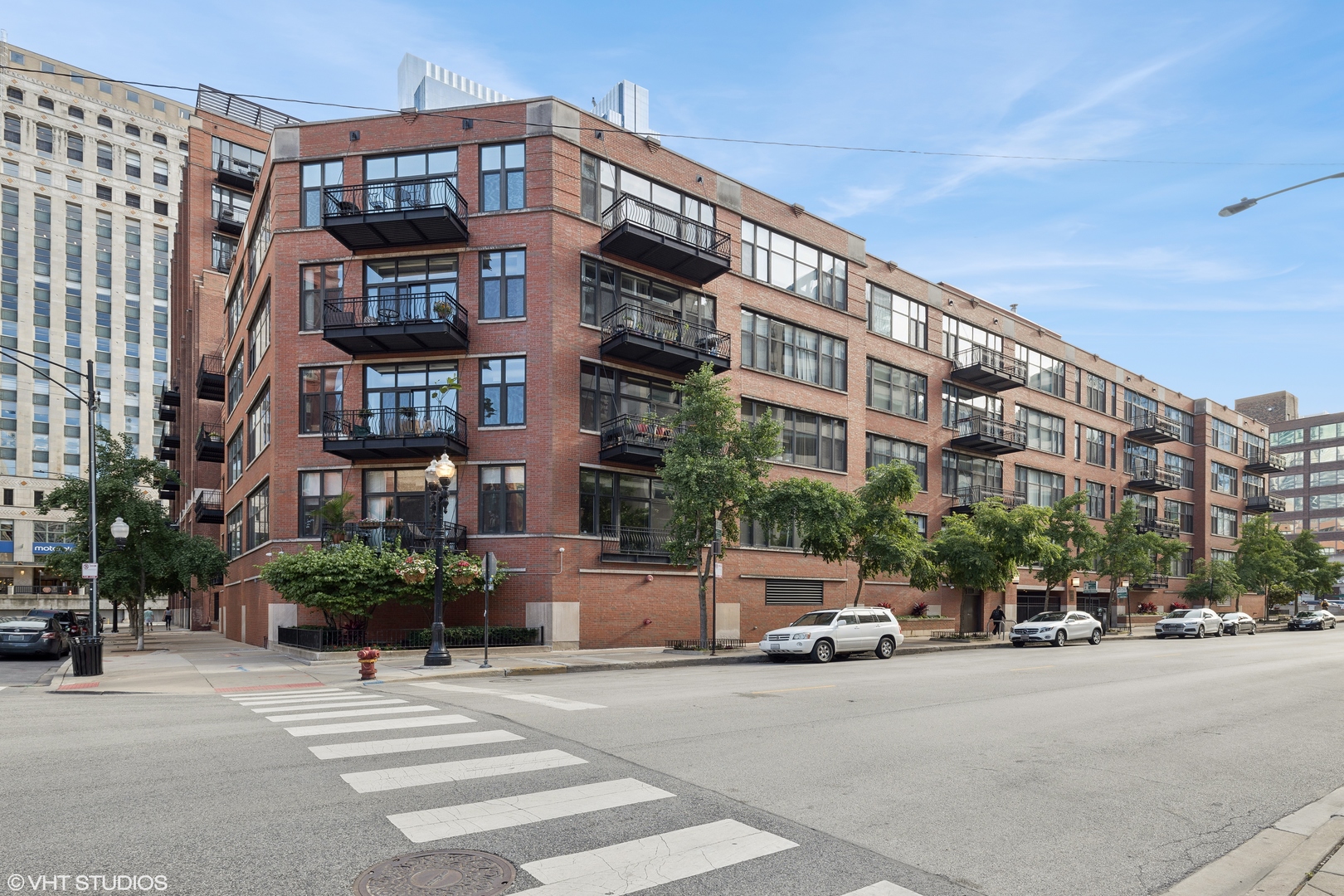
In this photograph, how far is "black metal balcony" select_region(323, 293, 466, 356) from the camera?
26078 mm

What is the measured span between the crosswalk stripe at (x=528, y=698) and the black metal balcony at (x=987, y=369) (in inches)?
1280

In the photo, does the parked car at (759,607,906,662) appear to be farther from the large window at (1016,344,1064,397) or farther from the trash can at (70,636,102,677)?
the large window at (1016,344,1064,397)

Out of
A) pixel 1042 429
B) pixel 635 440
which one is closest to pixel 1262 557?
pixel 1042 429

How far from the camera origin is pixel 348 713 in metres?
12.0

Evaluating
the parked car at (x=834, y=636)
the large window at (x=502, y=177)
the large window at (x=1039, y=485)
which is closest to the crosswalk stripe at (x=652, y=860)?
the parked car at (x=834, y=636)

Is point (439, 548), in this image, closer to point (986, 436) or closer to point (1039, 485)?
point (986, 436)

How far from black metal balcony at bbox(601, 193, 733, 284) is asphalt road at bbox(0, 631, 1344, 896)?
690 inches

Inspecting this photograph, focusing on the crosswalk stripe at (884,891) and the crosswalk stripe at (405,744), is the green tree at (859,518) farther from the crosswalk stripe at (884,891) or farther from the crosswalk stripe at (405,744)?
the crosswalk stripe at (884,891)

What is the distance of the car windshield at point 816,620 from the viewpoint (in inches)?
944

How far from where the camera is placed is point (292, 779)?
7.65 m

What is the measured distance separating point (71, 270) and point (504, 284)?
90.8 metres

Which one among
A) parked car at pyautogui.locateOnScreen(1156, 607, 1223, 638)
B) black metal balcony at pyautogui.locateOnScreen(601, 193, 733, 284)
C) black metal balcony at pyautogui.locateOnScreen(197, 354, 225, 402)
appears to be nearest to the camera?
black metal balcony at pyautogui.locateOnScreen(601, 193, 733, 284)

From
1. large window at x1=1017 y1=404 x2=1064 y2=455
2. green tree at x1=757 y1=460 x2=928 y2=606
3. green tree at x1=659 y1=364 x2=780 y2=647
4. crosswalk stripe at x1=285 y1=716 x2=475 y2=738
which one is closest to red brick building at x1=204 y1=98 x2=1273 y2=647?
green tree at x1=659 y1=364 x2=780 y2=647

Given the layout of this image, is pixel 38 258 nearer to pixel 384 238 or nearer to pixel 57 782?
pixel 384 238
